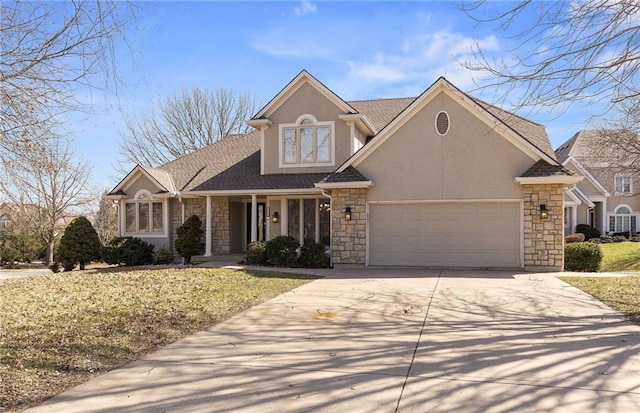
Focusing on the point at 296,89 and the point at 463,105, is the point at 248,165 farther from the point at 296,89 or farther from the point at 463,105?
the point at 463,105

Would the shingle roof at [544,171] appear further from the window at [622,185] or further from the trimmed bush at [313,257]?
the window at [622,185]


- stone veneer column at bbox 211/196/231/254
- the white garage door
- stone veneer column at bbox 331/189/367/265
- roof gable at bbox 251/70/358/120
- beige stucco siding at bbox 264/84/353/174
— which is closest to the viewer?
the white garage door

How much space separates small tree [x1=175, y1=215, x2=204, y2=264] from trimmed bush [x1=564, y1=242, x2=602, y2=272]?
1277 cm

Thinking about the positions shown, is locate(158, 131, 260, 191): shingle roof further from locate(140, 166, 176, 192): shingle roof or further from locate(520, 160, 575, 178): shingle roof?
locate(520, 160, 575, 178): shingle roof

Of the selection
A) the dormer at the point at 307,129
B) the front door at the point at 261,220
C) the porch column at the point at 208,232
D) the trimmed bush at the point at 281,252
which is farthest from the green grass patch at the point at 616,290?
the porch column at the point at 208,232

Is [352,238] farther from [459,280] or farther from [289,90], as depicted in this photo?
[289,90]

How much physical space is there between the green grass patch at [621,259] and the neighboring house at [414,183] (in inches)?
172

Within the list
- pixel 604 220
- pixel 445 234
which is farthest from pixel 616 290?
pixel 604 220

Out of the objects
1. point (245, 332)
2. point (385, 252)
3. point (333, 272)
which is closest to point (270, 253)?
point (333, 272)

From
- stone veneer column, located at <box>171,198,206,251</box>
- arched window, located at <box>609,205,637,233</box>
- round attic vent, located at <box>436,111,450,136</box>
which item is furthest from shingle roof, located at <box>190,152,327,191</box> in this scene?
arched window, located at <box>609,205,637,233</box>

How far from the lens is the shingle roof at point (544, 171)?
1340cm

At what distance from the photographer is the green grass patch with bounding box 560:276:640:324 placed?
327 inches

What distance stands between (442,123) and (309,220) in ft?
20.9

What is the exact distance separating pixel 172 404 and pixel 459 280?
921cm
